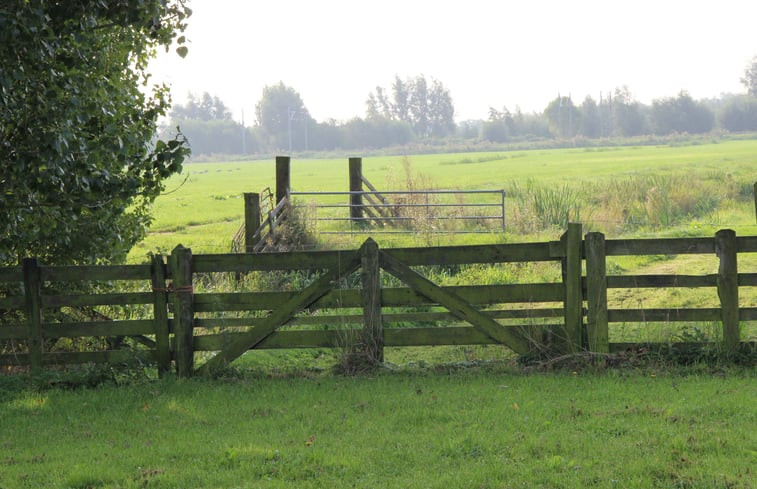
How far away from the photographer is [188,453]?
688 centimetres

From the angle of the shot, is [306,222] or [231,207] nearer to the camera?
[306,222]

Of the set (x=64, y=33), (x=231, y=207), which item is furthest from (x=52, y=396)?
(x=231, y=207)

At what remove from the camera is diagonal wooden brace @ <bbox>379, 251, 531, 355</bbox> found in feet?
31.6

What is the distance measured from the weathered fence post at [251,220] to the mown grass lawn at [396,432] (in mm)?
10254

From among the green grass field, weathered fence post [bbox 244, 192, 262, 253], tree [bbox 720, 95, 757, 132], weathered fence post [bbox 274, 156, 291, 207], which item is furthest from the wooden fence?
tree [bbox 720, 95, 757, 132]

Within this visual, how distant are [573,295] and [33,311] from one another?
5734mm

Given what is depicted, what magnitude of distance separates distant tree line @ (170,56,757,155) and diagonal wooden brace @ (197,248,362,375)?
485ft

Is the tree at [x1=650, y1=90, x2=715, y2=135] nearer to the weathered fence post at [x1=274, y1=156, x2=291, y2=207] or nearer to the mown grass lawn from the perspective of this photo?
the weathered fence post at [x1=274, y1=156, x2=291, y2=207]

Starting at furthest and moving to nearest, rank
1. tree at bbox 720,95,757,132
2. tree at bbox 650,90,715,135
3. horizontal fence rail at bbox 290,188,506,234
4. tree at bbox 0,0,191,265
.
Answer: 1. tree at bbox 720,95,757,132
2. tree at bbox 650,90,715,135
3. horizontal fence rail at bbox 290,188,506,234
4. tree at bbox 0,0,191,265

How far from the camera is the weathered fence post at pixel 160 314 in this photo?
9828 millimetres

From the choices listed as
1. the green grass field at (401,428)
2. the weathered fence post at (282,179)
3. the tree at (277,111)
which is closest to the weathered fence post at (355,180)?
the weathered fence post at (282,179)

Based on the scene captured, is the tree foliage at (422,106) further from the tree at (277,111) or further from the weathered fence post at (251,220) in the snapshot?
the weathered fence post at (251,220)

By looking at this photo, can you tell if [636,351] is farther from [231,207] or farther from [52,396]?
[231,207]

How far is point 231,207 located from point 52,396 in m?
37.1
